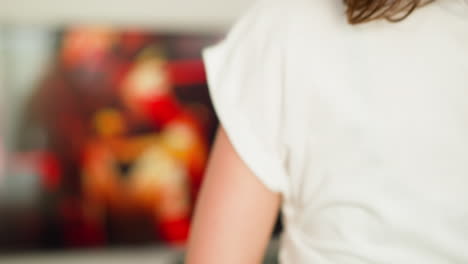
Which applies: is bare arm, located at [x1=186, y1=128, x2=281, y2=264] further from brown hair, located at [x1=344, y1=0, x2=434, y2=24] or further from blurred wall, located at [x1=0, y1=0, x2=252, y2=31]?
blurred wall, located at [x1=0, y1=0, x2=252, y2=31]

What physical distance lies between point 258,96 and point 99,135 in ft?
4.94

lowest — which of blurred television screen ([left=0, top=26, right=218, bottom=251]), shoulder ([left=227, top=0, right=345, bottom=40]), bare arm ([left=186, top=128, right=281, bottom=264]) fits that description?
blurred television screen ([left=0, top=26, right=218, bottom=251])

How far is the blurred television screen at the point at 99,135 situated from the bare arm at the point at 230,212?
144 centimetres

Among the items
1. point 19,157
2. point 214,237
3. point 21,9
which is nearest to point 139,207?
point 19,157

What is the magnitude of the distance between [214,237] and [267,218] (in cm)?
4

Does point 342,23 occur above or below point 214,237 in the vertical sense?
above

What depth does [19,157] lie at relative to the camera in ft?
5.70

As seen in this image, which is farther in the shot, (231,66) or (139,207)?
(139,207)

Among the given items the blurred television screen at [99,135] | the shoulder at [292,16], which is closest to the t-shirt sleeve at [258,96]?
the shoulder at [292,16]

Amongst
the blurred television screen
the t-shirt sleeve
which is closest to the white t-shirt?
the t-shirt sleeve

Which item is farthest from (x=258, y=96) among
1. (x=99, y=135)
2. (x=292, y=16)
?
(x=99, y=135)

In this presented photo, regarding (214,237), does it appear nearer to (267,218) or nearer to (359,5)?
(267,218)

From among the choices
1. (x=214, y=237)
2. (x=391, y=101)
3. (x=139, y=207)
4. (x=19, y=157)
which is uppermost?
(x=391, y=101)

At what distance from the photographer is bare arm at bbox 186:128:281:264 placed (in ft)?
1.24
